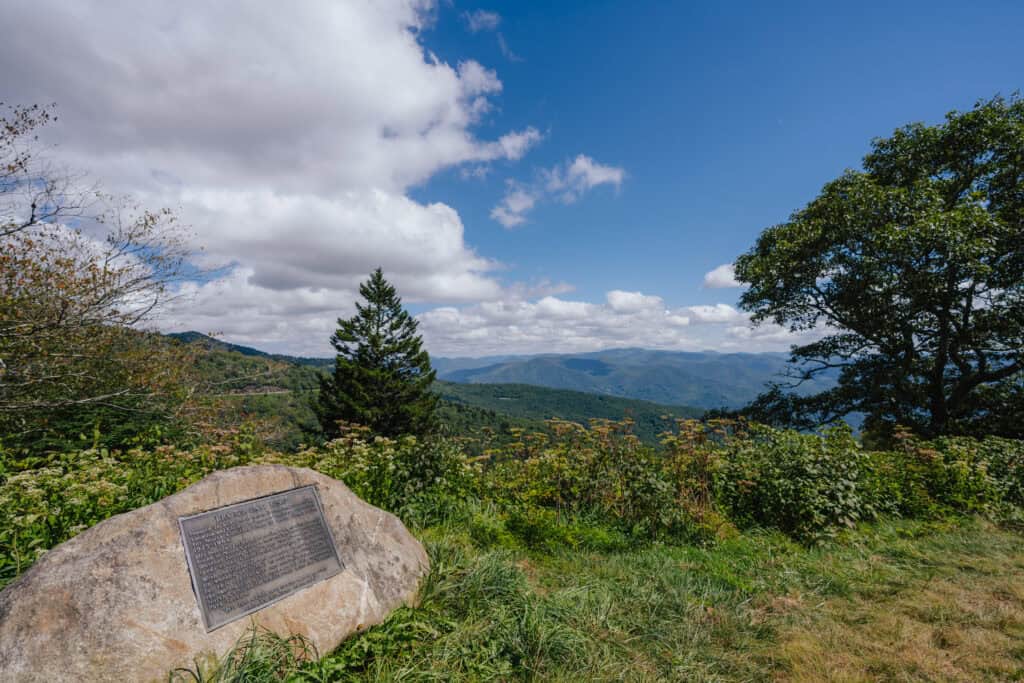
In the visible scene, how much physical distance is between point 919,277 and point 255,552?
1660 cm

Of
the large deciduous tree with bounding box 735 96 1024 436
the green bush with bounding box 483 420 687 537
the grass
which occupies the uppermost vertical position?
the large deciduous tree with bounding box 735 96 1024 436

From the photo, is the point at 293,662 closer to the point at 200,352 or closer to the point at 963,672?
the point at 963,672

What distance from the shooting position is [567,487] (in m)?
7.15

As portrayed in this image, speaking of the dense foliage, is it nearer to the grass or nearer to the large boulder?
the grass

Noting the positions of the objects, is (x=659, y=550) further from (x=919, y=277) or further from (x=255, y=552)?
(x=919, y=277)

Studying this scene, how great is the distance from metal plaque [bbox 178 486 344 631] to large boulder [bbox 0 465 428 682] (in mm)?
65

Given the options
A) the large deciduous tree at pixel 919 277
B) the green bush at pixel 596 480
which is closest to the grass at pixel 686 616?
the green bush at pixel 596 480

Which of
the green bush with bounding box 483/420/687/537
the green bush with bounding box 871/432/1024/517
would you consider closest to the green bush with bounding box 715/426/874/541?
the green bush with bounding box 871/432/1024/517

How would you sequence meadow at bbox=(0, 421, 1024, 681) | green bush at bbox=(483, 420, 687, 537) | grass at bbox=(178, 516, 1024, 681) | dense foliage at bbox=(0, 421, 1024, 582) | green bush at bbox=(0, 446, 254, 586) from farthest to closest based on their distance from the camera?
green bush at bbox=(483, 420, 687, 537) < dense foliage at bbox=(0, 421, 1024, 582) < green bush at bbox=(0, 446, 254, 586) < meadow at bbox=(0, 421, 1024, 681) < grass at bbox=(178, 516, 1024, 681)

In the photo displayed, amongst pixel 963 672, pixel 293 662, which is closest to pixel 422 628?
pixel 293 662

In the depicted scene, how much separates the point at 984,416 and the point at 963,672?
13.3m

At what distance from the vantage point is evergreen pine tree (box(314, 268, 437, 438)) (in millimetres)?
33344

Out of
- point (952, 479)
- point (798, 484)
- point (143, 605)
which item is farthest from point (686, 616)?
point (952, 479)

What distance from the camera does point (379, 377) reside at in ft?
Answer: 112
